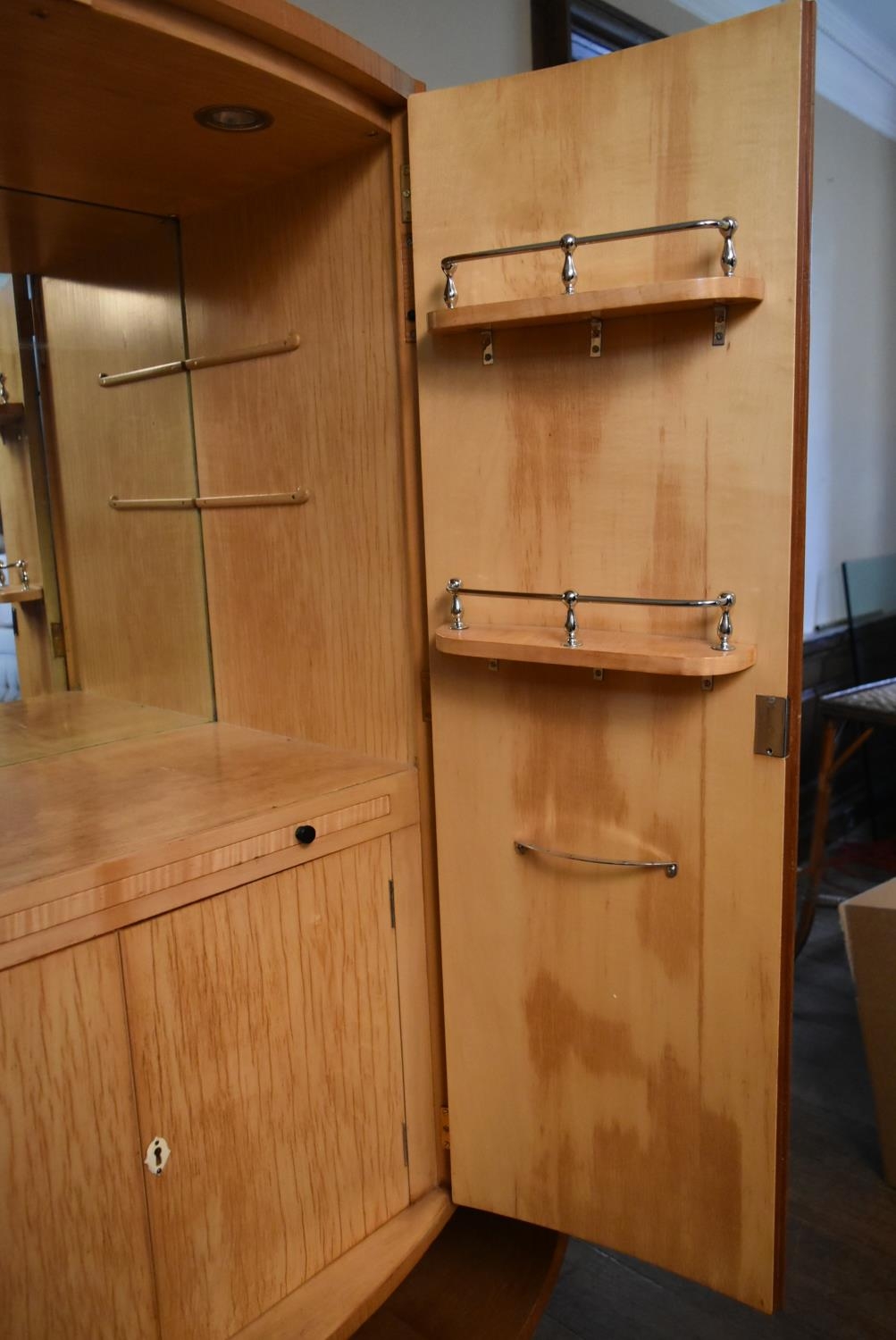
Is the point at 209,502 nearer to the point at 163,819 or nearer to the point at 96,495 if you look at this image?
the point at 96,495

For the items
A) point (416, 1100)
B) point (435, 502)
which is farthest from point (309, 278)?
point (416, 1100)

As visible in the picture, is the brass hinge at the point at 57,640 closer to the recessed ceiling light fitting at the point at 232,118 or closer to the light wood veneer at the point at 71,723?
the light wood veneer at the point at 71,723

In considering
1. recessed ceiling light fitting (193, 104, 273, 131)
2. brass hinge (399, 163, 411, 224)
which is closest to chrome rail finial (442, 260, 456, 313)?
brass hinge (399, 163, 411, 224)

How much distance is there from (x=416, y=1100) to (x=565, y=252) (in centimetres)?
118

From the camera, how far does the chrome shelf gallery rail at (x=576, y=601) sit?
1.17 metres

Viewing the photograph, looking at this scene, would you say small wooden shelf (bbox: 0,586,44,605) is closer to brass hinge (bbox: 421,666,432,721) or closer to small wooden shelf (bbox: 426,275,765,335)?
brass hinge (bbox: 421,666,432,721)

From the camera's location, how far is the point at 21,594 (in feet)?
5.54

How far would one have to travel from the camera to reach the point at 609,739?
1.28m

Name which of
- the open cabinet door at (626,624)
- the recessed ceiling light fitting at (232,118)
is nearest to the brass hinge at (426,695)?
the open cabinet door at (626,624)

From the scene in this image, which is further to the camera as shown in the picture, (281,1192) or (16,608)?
(16,608)

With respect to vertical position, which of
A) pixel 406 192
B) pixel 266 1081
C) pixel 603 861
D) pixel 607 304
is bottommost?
pixel 266 1081

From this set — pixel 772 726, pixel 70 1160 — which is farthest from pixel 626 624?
pixel 70 1160

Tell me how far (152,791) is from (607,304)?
85 centimetres

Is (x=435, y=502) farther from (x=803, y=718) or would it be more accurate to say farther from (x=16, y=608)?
(x=803, y=718)
